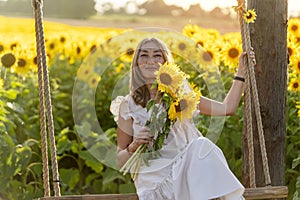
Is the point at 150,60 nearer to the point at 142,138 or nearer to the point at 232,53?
the point at 142,138

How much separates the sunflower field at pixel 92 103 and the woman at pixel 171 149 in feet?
1.86

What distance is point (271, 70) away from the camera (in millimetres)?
4449

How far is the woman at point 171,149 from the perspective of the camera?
12.3ft

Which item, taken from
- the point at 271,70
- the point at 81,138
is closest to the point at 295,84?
the point at 271,70

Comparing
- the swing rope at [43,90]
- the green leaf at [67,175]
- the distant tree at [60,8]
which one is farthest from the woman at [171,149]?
the distant tree at [60,8]

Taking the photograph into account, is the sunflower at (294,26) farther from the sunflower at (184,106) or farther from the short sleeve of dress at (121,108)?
the sunflower at (184,106)

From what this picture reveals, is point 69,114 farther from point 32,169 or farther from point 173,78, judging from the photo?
point 173,78

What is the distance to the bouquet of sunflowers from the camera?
12.3 feet

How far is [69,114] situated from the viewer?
6848 mm

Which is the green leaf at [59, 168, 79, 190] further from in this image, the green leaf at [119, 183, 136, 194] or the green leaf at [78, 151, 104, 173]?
the green leaf at [119, 183, 136, 194]

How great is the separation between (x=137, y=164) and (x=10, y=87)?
299cm

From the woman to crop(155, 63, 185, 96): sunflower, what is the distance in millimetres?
150

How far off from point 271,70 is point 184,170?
2.87 feet

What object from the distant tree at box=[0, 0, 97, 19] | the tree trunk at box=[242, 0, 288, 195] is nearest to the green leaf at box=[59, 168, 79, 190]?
the tree trunk at box=[242, 0, 288, 195]
